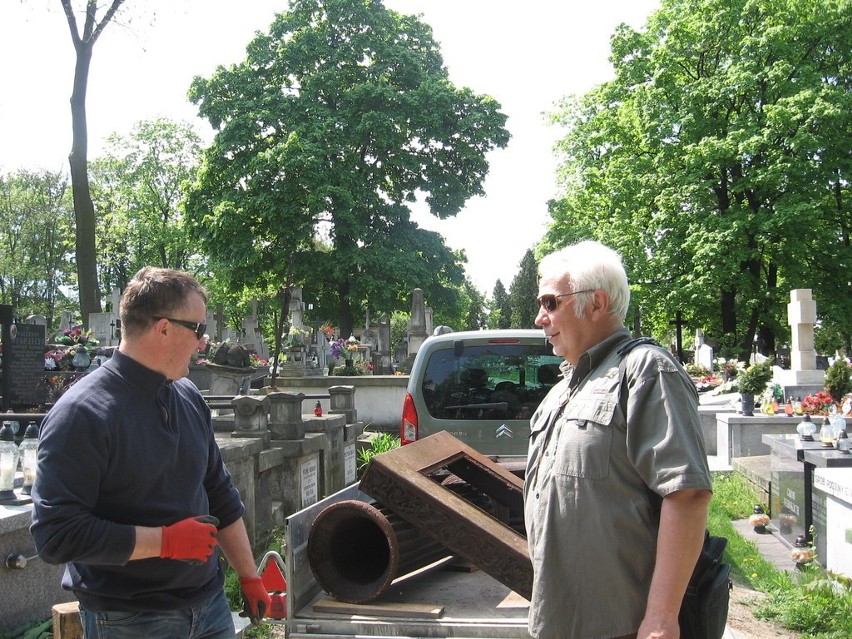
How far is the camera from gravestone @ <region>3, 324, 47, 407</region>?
920cm

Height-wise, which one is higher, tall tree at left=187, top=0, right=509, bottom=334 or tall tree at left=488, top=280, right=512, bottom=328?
tall tree at left=187, top=0, right=509, bottom=334

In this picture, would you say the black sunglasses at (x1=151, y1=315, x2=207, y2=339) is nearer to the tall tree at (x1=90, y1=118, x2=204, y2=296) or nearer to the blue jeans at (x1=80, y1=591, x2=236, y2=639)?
the blue jeans at (x1=80, y1=591, x2=236, y2=639)

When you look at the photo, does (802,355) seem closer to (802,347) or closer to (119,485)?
(802,347)

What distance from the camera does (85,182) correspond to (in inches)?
787

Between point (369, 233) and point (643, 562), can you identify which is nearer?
point (643, 562)

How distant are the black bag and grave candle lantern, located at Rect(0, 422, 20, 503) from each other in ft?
12.0

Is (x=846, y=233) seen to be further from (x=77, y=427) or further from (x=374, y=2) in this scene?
(x=77, y=427)

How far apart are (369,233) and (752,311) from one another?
15.1 meters

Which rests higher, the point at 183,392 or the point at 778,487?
the point at 183,392

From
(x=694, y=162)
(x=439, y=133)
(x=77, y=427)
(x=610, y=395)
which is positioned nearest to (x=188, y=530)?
(x=77, y=427)

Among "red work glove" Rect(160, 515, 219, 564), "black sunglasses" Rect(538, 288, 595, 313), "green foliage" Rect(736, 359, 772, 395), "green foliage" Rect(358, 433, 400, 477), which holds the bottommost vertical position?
"green foliage" Rect(358, 433, 400, 477)

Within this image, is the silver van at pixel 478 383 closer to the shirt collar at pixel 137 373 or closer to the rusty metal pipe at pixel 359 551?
the rusty metal pipe at pixel 359 551

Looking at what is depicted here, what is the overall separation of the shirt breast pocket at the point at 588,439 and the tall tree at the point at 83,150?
769 inches

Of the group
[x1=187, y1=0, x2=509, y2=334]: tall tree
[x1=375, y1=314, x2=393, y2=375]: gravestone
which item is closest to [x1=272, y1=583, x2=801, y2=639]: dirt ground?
[x1=375, y1=314, x2=393, y2=375]: gravestone
